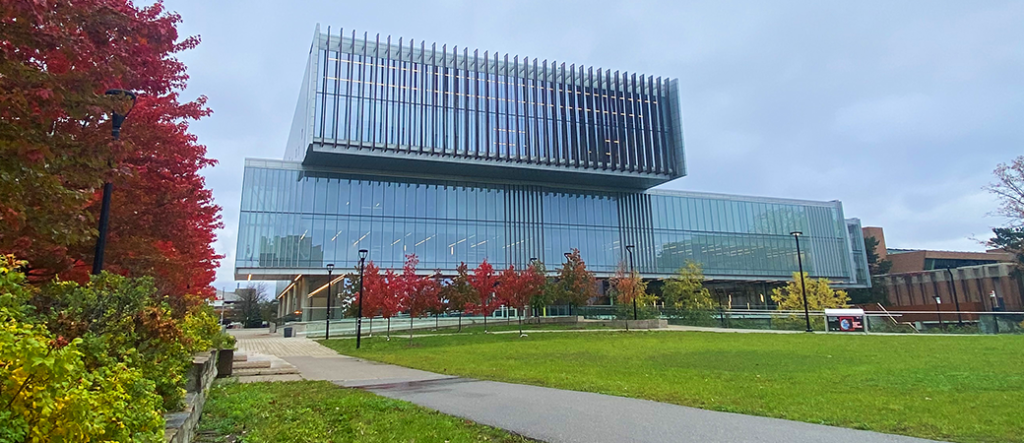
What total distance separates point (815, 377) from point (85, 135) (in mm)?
14134

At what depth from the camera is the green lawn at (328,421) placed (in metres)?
6.44

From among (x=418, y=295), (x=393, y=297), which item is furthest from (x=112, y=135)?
(x=418, y=295)

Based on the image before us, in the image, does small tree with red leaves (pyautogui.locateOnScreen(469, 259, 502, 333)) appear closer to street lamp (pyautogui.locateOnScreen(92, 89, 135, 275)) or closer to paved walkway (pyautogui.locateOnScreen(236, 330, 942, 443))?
paved walkway (pyautogui.locateOnScreen(236, 330, 942, 443))

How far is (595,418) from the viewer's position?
751cm

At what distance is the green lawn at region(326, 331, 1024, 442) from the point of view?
738 centimetres

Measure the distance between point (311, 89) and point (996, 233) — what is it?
68.3m

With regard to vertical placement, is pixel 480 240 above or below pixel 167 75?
above

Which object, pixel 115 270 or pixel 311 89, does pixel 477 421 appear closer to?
pixel 115 270

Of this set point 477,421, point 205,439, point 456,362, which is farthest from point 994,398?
point 456,362

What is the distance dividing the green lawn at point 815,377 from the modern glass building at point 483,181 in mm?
37002

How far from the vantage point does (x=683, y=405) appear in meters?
8.48

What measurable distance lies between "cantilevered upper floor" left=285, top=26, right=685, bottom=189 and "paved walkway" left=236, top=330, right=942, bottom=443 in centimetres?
4518

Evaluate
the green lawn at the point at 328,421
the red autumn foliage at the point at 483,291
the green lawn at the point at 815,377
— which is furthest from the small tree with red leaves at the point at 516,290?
the green lawn at the point at 328,421

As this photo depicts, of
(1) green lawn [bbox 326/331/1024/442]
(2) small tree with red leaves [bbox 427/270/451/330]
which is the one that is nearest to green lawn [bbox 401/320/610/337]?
(2) small tree with red leaves [bbox 427/270/451/330]
